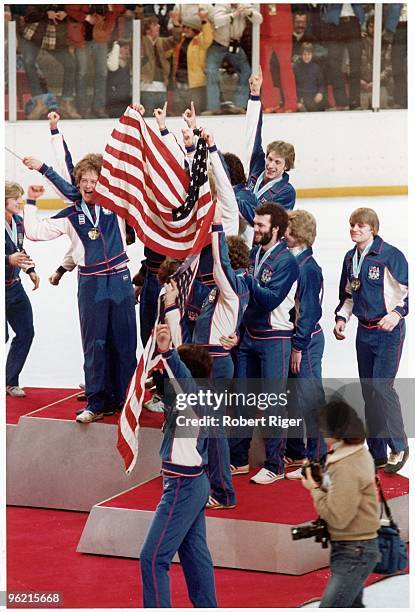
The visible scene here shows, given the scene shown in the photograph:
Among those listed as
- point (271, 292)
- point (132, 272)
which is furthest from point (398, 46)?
point (132, 272)

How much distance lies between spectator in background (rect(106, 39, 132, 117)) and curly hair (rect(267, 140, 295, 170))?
0.67m

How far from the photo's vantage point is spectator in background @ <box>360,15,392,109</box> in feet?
22.8

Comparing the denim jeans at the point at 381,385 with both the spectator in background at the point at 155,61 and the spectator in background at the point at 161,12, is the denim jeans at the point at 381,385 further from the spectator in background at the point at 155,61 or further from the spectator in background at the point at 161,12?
the spectator in background at the point at 161,12

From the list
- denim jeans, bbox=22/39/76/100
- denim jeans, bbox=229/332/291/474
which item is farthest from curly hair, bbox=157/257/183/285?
denim jeans, bbox=22/39/76/100

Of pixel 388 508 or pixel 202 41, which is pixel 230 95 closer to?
pixel 202 41

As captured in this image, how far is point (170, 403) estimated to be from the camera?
6168 millimetres

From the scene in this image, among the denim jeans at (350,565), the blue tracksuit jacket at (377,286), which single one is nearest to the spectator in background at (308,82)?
the blue tracksuit jacket at (377,286)

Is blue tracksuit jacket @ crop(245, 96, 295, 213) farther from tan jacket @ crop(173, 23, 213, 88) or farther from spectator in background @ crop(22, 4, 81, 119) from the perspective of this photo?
spectator in background @ crop(22, 4, 81, 119)

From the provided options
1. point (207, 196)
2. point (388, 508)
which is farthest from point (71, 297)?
point (388, 508)

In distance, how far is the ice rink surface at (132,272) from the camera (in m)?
6.73

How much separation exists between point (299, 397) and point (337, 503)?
39.6 inches

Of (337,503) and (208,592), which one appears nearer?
(337,503)

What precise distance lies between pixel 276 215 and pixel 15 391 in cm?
158

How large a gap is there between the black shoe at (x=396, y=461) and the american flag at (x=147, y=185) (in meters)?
1.20
